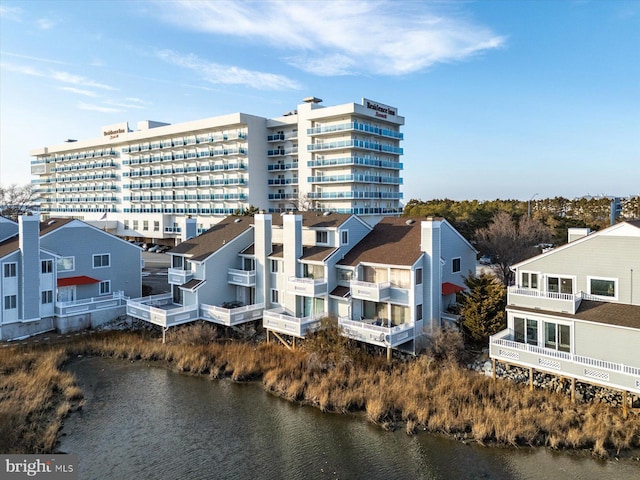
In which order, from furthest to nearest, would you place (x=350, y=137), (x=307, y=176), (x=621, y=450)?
(x=307, y=176)
(x=350, y=137)
(x=621, y=450)

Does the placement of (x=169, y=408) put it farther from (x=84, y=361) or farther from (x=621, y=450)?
(x=621, y=450)

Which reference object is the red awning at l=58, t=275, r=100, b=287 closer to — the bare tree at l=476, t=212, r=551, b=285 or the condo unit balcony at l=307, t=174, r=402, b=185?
the bare tree at l=476, t=212, r=551, b=285

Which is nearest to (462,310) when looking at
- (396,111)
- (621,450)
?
(621,450)

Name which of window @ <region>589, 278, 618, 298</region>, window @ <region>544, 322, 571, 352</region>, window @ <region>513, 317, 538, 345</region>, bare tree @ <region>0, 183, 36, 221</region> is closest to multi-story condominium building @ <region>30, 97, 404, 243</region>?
bare tree @ <region>0, 183, 36, 221</region>

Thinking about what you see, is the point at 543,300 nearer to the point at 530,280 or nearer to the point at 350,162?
the point at 530,280

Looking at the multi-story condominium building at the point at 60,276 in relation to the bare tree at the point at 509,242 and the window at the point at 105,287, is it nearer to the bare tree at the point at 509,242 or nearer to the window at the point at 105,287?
the window at the point at 105,287
